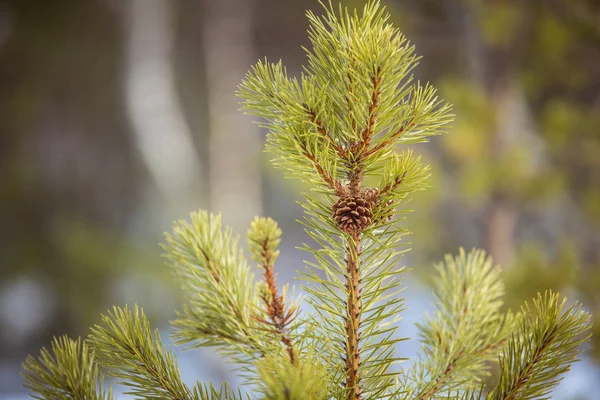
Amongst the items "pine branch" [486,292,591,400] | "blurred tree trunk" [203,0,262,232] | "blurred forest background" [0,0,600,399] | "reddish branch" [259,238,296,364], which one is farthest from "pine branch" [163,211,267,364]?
"blurred tree trunk" [203,0,262,232]

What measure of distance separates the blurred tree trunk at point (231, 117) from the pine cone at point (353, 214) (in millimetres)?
1561

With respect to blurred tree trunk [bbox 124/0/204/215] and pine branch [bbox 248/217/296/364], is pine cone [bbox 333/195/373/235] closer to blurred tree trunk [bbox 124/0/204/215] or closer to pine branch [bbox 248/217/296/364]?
pine branch [bbox 248/217/296/364]

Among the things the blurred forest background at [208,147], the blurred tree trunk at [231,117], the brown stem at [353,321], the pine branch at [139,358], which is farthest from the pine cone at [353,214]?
the blurred tree trunk at [231,117]

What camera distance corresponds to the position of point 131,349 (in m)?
0.27

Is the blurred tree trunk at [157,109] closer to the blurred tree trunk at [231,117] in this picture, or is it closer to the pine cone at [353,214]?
the blurred tree trunk at [231,117]

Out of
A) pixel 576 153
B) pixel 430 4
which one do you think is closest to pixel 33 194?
pixel 430 4

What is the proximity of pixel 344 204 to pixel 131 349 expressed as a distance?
13 cm

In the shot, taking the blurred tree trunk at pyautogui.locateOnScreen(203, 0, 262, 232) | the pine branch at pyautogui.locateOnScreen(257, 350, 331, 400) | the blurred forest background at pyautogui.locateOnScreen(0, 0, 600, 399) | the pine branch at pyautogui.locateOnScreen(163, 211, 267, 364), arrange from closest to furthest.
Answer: the pine branch at pyautogui.locateOnScreen(257, 350, 331, 400), the pine branch at pyautogui.locateOnScreen(163, 211, 267, 364), the blurred forest background at pyautogui.locateOnScreen(0, 0, 600, 399), the blurred tree trunk at pyautogui.locateOnScreen(203, 0, 262, 232)

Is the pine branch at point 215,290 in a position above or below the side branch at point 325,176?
below

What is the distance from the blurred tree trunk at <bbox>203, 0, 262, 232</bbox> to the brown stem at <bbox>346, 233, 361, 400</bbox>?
155 centimetres

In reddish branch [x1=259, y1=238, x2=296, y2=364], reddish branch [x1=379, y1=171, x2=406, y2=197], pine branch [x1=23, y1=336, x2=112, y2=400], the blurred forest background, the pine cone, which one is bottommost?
pine branch [x1=23, y1=336, x2=112, y2=400]

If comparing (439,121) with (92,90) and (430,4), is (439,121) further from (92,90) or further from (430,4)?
(92,90)

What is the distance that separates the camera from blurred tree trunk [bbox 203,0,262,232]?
188 centimetres

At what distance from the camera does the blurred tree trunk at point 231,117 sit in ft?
6.16
